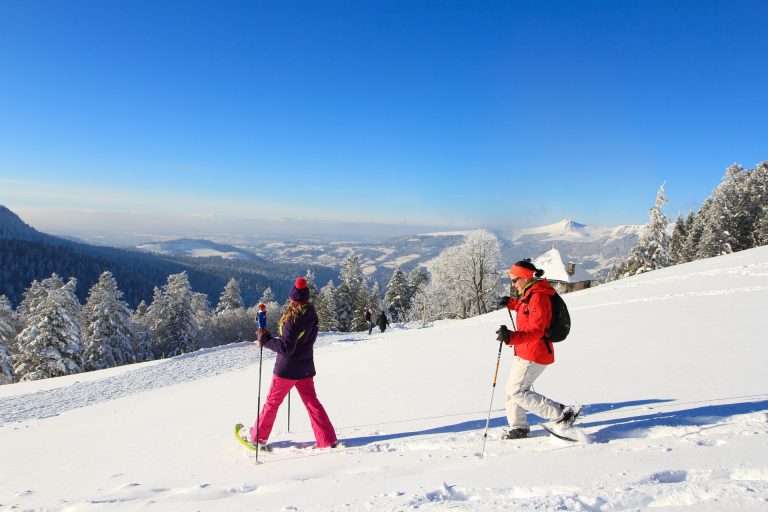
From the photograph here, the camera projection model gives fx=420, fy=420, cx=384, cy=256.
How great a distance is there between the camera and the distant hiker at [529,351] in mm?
4539

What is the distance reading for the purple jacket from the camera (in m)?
5.11

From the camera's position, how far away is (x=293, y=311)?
515cm

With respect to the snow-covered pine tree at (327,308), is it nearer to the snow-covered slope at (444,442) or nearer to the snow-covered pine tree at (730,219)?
the snow-covered slope at (444,442)

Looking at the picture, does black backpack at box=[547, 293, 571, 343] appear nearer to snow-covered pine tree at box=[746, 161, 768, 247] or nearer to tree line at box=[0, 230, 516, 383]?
tree line at box=[0, 230, 516, 383]

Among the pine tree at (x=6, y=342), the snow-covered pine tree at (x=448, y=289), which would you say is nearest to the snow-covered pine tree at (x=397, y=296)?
the snow-covered pine tree at (x=448, y=289)

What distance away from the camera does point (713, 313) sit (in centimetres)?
1234

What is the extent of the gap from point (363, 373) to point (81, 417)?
623cm

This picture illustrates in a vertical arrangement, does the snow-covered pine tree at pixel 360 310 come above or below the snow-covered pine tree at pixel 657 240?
below

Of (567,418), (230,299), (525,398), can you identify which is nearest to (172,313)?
(230,299)

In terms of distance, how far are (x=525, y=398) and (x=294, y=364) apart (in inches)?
108

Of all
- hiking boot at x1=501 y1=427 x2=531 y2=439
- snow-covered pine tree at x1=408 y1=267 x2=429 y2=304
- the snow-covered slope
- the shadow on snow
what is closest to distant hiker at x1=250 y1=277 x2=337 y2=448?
the snow-covered slope

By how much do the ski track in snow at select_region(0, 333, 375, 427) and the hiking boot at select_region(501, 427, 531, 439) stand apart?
1143cm

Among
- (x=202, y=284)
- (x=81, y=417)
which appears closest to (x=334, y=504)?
(x=81, y=417)

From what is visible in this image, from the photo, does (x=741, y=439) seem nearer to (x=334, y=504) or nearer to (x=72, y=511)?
(x=334, y=504)
